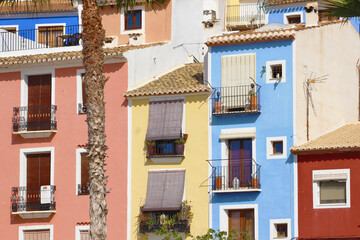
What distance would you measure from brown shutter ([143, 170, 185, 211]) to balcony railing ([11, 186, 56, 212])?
12.8ft

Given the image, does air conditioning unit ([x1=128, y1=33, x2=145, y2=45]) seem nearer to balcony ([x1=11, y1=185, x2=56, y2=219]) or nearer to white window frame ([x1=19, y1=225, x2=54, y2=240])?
balcony ([x1=11, y1=185, x2=56, y2=219])

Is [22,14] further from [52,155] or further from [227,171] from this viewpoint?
[227,171]

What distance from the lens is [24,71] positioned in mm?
45062

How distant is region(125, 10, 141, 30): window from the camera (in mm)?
49963

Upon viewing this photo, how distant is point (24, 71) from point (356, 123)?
1305 centimetres

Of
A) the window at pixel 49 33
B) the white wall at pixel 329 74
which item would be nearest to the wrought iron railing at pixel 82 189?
the white wall at pixel 329 74

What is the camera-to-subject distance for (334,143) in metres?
40.1

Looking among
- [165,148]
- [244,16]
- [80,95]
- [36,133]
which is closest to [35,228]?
[36,133]

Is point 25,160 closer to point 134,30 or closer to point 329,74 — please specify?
point 134,30

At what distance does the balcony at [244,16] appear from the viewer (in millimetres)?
52000

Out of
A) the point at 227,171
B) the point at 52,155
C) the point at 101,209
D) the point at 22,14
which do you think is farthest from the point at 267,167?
the point at 22,14

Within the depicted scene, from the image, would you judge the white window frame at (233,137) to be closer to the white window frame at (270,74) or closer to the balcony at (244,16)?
the white window frame at (270,74)

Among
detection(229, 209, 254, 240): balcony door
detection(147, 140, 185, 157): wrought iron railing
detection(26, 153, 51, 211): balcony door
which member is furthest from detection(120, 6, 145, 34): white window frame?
detection(229, 209, 254, 240): balcony door

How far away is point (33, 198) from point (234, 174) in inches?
312
